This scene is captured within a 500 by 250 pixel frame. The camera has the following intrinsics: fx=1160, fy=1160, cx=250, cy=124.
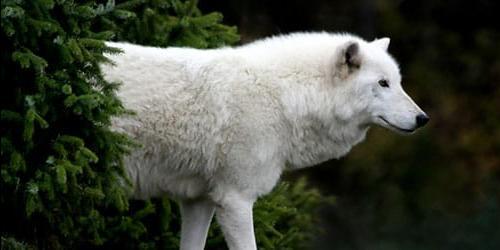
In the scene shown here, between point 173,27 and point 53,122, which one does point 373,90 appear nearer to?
point 173,27

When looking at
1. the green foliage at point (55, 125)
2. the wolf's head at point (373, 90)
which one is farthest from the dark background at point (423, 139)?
the green foliage at point (55, 125)

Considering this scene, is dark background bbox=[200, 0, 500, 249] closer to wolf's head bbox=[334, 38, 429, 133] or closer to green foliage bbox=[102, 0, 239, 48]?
green foliage bbox=[102, 0, 239, 48]

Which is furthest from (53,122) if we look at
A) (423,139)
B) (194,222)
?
(423,139)

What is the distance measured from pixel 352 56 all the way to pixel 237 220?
127 cm

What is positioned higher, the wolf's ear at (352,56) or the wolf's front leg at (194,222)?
the wolf's ear at (352,56)

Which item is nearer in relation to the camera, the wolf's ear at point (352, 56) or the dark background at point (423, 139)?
the wolf's ear at point (352, 56)

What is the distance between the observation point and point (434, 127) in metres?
19.5

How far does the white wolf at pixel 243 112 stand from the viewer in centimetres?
712

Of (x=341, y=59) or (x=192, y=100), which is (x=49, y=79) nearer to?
(x=192, y=100)

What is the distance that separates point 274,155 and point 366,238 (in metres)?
8.28

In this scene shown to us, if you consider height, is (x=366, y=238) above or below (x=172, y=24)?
below

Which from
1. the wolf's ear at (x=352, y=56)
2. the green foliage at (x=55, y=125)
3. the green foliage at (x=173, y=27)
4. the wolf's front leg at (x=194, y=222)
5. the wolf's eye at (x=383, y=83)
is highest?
the green foliage at (x=173, y=27)

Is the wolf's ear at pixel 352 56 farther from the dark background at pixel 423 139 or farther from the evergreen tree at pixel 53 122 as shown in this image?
the dark background at pixel 423 139

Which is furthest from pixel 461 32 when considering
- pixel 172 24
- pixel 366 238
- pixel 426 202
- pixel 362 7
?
pixel 172 24
